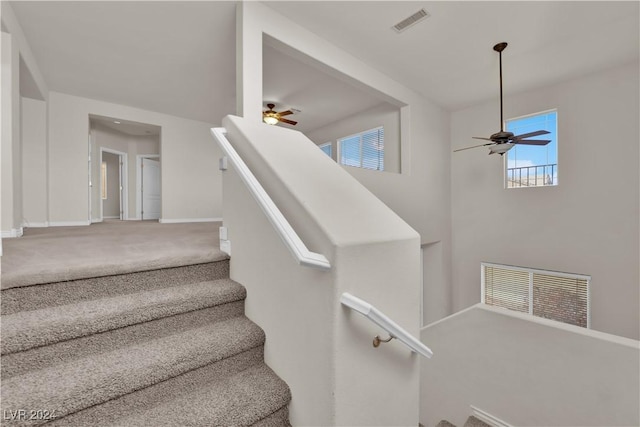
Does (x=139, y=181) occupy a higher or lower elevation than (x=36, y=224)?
higher

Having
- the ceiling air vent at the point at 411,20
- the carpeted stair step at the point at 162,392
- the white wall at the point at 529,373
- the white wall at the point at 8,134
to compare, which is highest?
the ceiling air vent at the point at 411,20

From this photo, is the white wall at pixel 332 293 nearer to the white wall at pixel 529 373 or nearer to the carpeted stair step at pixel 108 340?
the carpeted stair step at pixel 108 340

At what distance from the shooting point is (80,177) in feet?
16.0

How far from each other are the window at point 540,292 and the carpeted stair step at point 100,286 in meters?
5.02

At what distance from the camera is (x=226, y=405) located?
111cm

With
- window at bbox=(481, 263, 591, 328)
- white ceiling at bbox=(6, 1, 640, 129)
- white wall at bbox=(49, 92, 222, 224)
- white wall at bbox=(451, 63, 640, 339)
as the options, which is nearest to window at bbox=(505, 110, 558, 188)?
white wall at bbox=(451, 63, 640, 339)

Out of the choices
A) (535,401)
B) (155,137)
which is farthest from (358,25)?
(155,137)

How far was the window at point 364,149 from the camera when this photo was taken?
543cm

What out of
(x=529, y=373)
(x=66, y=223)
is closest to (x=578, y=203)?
(x=529, y=373)

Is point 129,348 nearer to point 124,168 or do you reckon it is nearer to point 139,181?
point 139,181

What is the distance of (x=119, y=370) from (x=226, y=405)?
0.45m

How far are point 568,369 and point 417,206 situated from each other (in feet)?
9.39

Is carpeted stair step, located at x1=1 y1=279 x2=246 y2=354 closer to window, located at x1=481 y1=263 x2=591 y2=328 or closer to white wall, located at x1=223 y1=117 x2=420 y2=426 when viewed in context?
white wall, located at x1=223 y1=117 x2=420 y2=426

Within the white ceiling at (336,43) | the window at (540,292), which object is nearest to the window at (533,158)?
the white ceiling at (336,43)
